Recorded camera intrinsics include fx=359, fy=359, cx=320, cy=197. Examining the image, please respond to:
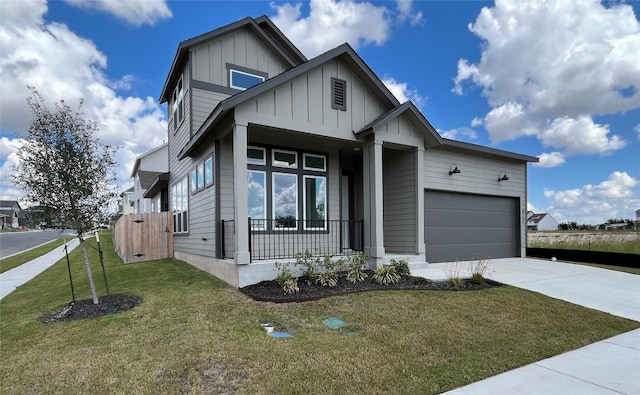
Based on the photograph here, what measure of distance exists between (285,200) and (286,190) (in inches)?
10.0

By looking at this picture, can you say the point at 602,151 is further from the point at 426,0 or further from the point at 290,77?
the point at 290,77

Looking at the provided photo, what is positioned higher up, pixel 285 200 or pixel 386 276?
pixel 285 200

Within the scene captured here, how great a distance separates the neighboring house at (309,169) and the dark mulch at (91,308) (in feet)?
6.39

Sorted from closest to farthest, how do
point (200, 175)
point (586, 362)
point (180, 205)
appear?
point (586, 362), point (200, 175), point (180, 205)

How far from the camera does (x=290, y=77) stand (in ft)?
25.1

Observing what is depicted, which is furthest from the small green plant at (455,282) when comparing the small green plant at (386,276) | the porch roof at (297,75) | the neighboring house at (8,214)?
the neighboring house at (8,214)

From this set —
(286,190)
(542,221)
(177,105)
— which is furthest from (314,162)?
(542,221)

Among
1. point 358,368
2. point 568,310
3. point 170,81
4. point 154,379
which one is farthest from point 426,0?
point 154,379

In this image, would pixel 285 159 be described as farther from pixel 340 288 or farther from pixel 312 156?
pixel 340 288

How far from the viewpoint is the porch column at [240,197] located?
6992 millimetres

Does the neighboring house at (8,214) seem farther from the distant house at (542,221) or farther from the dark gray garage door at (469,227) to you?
the distant house at (542,221)

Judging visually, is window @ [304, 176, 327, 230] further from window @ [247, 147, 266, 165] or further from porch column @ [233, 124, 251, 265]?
porch column @ [233, 124, 251, 265]

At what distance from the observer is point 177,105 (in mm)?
12047

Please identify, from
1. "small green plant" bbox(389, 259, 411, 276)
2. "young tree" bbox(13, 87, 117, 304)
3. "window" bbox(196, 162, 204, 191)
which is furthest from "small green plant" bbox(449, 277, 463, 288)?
"young tree" bbox(13, 87, 117, 304)
